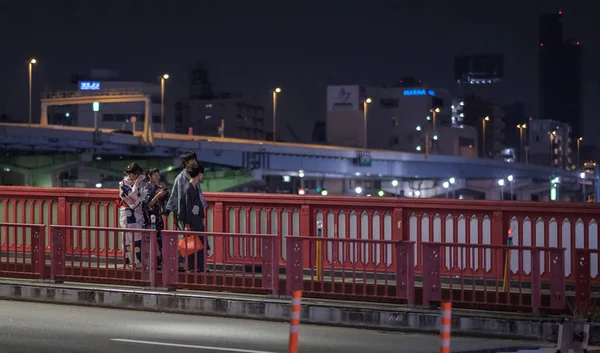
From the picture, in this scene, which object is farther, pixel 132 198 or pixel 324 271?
pixel 132 198

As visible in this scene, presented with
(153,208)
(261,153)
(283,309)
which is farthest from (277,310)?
(261,153)

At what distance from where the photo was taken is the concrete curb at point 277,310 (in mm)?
12734

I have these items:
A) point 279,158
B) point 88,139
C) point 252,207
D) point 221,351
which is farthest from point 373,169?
point 221,351

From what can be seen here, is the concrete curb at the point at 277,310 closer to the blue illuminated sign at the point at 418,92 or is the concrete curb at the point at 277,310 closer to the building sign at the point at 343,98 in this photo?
the building sign at the point at 343,98

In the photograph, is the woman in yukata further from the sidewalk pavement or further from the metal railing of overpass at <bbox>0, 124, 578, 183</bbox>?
the metal railing of overpass at <bbox>0, 124, 578, 183</bbox>

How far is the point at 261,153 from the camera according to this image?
75.7 metres

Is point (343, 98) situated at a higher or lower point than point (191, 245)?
higher

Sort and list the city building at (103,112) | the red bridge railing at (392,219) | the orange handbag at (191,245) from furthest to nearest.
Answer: the city building at (103,112) < the red bridge railing at (392,219) < the orange handbag at (191,245)

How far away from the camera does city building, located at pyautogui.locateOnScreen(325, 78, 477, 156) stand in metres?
167

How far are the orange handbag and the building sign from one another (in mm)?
156770

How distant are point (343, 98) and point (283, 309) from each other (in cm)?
16114

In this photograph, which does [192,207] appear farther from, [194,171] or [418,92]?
[418,92]

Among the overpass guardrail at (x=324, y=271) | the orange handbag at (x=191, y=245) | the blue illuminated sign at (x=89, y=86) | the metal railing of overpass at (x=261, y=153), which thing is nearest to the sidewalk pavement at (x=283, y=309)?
the overpass guardrail at (x=324, y=271)

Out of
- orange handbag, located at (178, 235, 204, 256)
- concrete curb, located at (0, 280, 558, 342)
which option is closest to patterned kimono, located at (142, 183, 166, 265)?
concrete curb, located at (0, 280, 558, 342)
